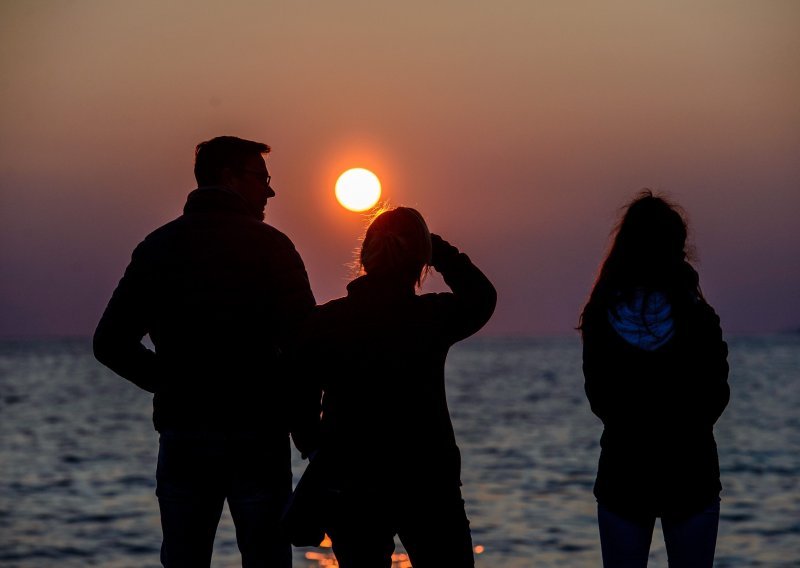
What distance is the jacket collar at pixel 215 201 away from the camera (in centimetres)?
453

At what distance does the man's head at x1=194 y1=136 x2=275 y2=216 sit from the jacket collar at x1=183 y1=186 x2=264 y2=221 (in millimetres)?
40

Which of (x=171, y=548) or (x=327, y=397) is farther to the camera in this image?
(x=171, y=548)

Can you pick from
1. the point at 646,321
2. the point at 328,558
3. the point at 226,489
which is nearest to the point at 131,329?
the point at 226,489

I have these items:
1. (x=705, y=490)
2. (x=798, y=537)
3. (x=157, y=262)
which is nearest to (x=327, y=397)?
(x=157, y=262)

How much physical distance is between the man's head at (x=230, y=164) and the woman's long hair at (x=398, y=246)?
790 millimetres

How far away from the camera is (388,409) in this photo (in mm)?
3959

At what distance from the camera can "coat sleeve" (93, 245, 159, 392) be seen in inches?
173

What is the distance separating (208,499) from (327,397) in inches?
29.2

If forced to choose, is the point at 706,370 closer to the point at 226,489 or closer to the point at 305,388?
the point at 305,388

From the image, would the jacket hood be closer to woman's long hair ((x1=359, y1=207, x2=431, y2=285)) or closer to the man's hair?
woman's long hair ((x1=359, y1=207, x2=431, y2=285))

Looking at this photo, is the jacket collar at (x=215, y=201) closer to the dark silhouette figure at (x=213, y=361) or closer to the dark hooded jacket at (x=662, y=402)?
the dark silhouette figure at (x=213, y=361)

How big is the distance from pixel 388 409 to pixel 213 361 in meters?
0.80

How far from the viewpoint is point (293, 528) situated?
4.08 metres

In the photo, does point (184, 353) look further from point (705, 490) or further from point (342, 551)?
point (705, 490)
